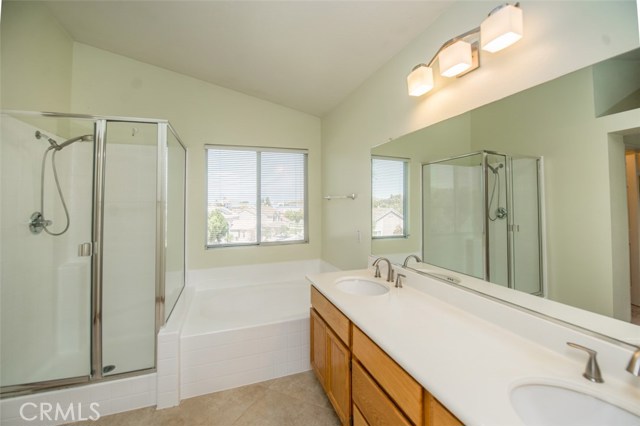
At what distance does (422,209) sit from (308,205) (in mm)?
1836

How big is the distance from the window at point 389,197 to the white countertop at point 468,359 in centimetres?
73

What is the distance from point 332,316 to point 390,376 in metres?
0.60

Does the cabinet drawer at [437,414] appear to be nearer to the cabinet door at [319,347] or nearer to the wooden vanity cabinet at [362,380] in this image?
the wooden vanity cabinet at [362,380]

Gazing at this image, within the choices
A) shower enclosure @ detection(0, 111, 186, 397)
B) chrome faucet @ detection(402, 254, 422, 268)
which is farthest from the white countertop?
shower enclosure @ detection(0, 111, 186, 397)

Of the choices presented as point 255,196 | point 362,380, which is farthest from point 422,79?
point 255,196

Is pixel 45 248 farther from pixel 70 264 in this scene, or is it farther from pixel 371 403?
pixel 371 403

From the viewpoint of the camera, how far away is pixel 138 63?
2600 millimetres

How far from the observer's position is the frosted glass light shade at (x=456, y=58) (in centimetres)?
125

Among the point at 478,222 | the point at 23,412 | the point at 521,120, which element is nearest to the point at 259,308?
the point at 23,412

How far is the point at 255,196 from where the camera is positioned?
3145mm

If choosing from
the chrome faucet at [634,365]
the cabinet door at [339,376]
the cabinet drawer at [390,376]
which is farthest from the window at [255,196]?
the chrome faucet at [634,365]

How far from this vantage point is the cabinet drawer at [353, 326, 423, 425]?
83 cm

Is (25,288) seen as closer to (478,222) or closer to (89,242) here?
(89,242)

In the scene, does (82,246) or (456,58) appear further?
(82,246)
